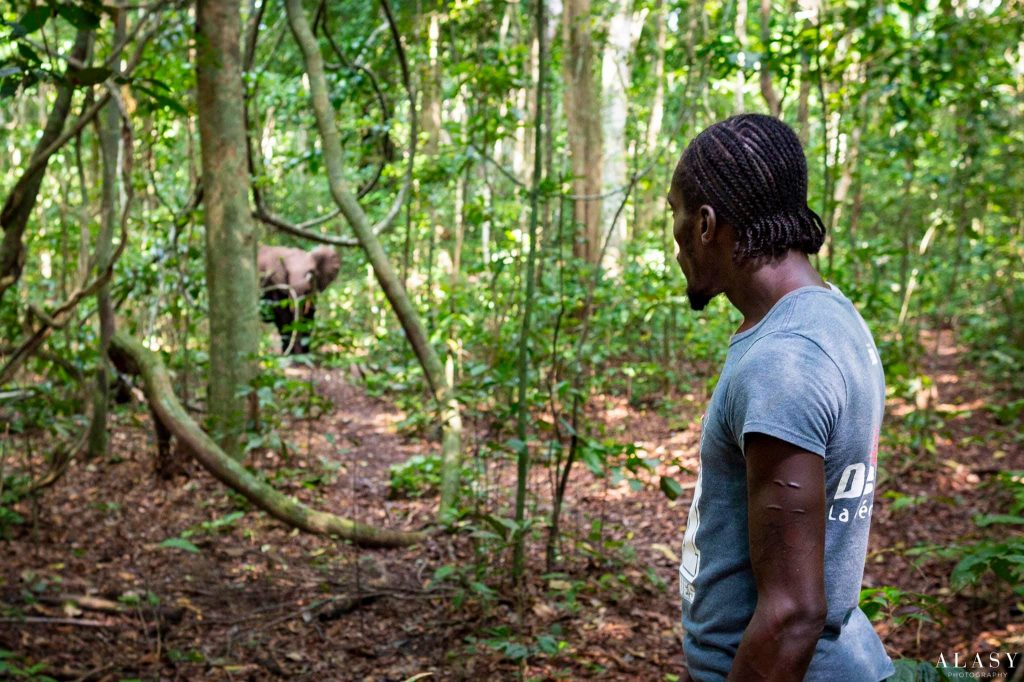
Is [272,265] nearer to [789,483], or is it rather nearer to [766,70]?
[766,70]

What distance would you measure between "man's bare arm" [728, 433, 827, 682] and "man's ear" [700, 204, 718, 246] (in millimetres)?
391

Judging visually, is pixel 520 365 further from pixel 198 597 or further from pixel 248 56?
pixel 248 56

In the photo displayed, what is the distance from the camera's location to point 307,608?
177 inches

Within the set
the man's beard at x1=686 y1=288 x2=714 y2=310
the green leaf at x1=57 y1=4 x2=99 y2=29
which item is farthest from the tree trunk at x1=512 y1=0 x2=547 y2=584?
the man's beard at x1=686 y1=288 x2=714 y2=310

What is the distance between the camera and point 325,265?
1322 centimetres

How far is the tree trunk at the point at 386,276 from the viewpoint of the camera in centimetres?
575

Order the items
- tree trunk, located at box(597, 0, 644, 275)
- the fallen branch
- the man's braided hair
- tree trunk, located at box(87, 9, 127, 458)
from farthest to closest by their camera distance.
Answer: tree trunk, located at box(597, 0, 644, 275) < tree trunk, located at box(87, 9, 127, 458) < the fallen branch < the man's braided hair

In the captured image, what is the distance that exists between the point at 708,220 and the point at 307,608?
3.57m

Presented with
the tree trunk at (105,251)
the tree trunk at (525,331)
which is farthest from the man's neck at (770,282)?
the tree trunk at (105,251)

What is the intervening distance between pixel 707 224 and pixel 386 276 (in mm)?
4650

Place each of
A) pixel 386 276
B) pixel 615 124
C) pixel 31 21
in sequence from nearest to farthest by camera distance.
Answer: pixel 31 21 → pixel 386 276 → pixel 615 124

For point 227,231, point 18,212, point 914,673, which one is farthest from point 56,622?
point 914,673

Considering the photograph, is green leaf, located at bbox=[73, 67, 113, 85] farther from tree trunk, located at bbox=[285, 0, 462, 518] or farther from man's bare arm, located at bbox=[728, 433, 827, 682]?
tree trunk, located at bbox=[285, 0, 462, 518]

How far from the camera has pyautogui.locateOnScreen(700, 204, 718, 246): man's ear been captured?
61.2 inches
